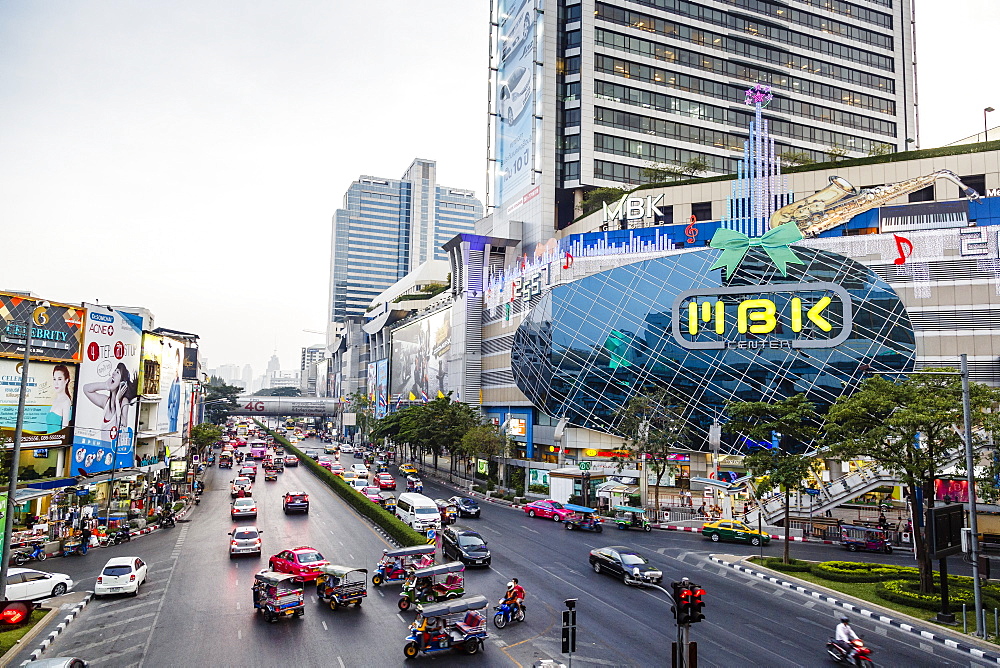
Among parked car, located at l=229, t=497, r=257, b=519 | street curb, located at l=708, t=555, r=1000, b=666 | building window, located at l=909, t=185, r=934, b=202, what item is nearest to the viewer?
street curb, located at l=708, t=555, r=1000, b=666

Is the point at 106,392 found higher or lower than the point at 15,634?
higher

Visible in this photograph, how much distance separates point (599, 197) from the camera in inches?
3465

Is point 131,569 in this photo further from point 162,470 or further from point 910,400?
point 162,470

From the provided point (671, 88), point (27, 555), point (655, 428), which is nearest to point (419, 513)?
point (27, 555)

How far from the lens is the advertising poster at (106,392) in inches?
1736

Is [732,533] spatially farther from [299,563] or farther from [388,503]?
[299,563]

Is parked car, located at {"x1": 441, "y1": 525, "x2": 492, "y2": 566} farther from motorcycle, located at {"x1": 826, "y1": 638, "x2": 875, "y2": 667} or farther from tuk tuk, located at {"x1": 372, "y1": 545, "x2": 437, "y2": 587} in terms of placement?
motorcycle, located at {"x1": 826, "y1": 638, "x2": 875, "y2": 667}

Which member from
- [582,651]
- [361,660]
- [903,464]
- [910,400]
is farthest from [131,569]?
[910,400]

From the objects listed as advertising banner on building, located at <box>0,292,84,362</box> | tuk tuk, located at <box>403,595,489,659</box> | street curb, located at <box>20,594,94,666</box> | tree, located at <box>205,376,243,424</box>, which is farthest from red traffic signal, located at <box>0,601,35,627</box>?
tree, located at <box>205,376,243,424</box>

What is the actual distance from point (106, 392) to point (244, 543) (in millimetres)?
19403

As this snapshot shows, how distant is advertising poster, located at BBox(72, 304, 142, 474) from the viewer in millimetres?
44094

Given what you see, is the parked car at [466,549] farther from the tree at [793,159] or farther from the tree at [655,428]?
the tree at [793,159]

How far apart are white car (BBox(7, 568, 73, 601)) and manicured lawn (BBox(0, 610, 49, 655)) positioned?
1905 millimetres

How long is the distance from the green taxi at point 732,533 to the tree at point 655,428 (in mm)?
7721
